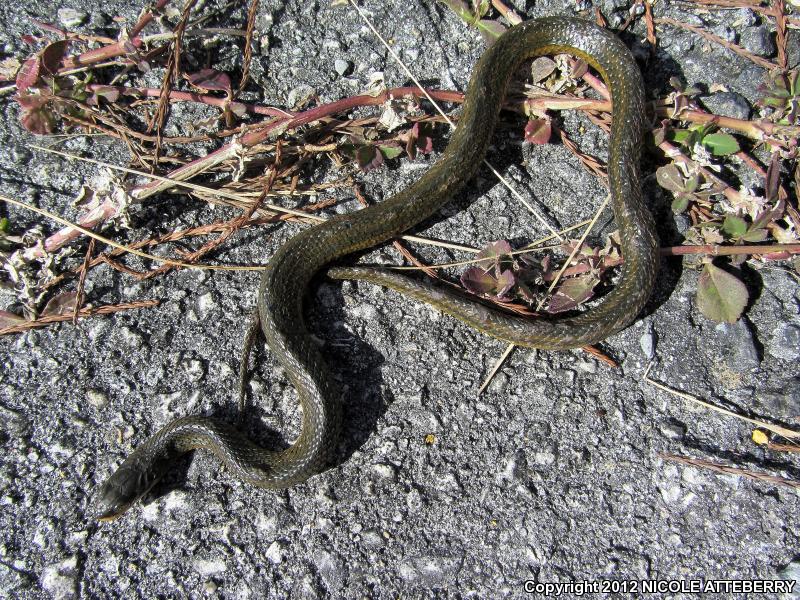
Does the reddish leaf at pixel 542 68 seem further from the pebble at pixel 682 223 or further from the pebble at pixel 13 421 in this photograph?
the pebble at pixel 13 421

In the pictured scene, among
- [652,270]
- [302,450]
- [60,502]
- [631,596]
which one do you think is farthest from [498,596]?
[60,502]

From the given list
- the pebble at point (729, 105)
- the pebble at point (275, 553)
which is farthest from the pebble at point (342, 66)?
the pebble at point (275, 553)

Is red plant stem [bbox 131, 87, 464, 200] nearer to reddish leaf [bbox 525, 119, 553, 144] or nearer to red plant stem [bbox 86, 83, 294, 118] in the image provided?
red plant stem [bbox 86, 83, 294, 118]

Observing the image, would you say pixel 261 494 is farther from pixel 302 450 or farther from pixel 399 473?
pixel 399 473

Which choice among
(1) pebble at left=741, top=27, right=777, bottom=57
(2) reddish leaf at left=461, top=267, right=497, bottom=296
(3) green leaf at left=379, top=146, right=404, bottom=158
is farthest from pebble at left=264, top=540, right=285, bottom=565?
(1) pebble at left=741, top=27, right=777, bottom=57

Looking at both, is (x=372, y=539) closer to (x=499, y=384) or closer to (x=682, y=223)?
(x=499, y=384)

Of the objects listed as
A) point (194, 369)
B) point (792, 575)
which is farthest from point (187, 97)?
point (792, 575)
